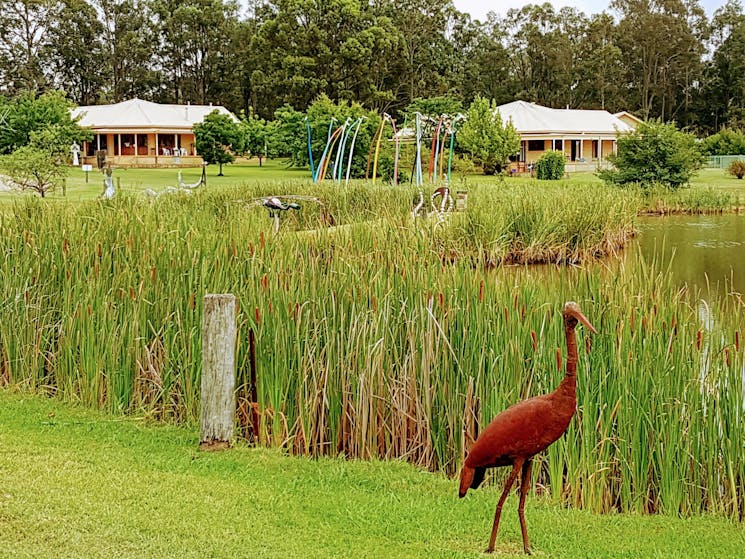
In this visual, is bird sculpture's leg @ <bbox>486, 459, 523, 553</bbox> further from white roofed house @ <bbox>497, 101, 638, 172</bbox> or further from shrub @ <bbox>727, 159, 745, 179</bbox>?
white roofed house @ <bbox>497, 101, 638, 172</bbox>

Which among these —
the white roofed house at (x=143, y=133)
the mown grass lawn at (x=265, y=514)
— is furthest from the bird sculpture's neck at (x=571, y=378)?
the white roofed house at (x=143, y=133)

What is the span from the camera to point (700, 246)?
48.3ft

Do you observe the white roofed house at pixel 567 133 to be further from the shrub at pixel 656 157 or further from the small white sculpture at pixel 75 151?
the small white sculpture at pixel 75 151

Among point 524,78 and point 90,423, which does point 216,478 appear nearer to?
point 90,423

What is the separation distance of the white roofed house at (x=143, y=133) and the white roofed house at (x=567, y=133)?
463 inches

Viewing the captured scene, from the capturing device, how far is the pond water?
464 inches

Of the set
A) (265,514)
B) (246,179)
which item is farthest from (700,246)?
(246,179)

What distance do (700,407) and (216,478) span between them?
6.53 ft

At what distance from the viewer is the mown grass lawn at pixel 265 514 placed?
320 centimetres

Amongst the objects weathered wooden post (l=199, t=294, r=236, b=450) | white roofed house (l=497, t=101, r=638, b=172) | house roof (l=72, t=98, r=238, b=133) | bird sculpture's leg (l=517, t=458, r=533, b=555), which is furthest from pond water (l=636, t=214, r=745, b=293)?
house roof (l=72, t=98, r=238, b=133)

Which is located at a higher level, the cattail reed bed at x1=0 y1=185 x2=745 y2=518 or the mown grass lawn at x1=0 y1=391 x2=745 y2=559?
the cattail reed bed at x1=0 y1=185 x2=745 y2=518

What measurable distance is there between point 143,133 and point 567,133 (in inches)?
671

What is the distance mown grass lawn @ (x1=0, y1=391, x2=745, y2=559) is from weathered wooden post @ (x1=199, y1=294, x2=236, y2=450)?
0.11 metres

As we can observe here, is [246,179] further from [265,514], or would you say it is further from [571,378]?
[571,378]
